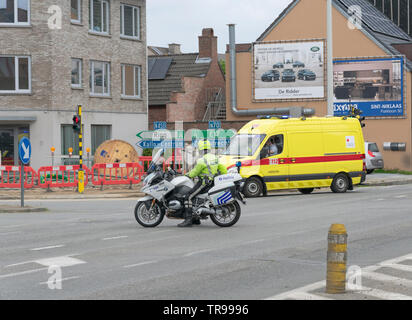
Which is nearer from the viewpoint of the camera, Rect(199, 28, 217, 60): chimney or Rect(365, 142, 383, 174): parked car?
Rect(365, 142, 383, 174): parked car

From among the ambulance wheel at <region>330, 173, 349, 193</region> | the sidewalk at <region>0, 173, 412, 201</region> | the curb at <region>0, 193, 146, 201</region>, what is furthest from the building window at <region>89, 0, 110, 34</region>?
the ambulance wheel at <region>330, 173, 349, 193</region>

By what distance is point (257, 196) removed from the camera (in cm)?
2666

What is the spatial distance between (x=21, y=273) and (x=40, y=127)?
28658mm

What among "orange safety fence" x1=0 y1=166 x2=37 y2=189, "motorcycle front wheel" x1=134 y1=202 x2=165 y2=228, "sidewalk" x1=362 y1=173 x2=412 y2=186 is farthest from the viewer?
"sidewalk" x1=362 y1=173 x2=412 y2=186

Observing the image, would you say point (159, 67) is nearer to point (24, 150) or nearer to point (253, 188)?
point (253, 188)

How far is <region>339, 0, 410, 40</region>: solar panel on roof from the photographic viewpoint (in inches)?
1969

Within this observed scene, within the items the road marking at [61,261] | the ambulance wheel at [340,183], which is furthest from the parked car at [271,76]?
the road marking at [61,261]

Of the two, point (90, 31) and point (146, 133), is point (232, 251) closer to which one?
point (146, 133)

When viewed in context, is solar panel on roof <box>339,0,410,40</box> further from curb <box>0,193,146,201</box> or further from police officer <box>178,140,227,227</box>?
police officer <box>178,140,227,227</box>

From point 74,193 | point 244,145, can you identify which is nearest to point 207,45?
point 74,193

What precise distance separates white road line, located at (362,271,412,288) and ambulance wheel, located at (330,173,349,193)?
17155 millimetres

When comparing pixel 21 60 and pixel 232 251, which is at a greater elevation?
pixel 21 60

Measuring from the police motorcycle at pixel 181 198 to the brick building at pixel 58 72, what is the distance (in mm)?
22893
